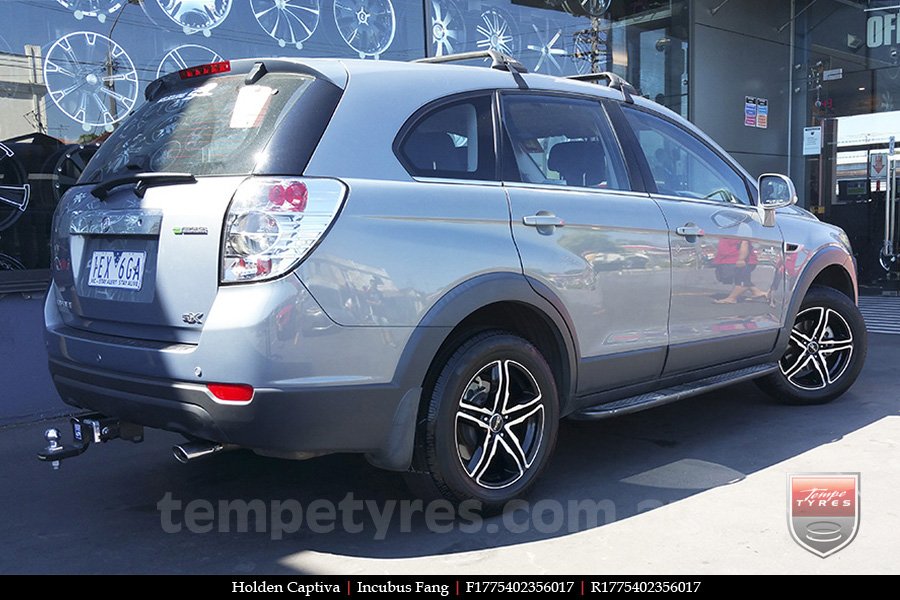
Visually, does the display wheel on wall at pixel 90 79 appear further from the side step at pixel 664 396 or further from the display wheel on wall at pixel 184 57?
the side step at pixel 664 396

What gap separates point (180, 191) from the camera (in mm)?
3082

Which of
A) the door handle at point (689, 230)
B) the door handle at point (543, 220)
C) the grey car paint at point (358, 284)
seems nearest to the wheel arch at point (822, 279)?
the door handle at point (689, 230)

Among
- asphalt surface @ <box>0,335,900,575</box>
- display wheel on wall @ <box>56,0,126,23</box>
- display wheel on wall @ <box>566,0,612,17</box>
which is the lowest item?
asphalt surface @ <box>0,335,900,575</box>

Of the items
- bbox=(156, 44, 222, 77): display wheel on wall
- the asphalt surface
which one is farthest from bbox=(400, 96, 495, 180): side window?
bbox=(156, 44, 222, 77): display wheel on wall

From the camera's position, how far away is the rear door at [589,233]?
11.9 ft

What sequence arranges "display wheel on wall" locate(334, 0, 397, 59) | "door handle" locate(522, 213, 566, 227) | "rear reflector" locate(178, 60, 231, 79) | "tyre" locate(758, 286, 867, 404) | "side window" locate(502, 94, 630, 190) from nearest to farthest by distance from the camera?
"rear reflector" locate(178, 60, 231, 79), "door handle" locate(522, 213, 566, 227), "side window" locate(502, 94, 630, 190), "tyre" locate(758, 286, 867, 404), "display wheel on wall" locate(334, 0, 397, 59)

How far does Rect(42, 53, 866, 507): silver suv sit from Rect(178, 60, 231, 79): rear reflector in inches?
0.8

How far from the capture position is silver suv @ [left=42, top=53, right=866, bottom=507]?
9.54 feet

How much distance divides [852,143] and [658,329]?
376 inches

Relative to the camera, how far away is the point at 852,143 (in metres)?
12.1

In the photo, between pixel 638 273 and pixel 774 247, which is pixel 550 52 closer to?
pixel 774 247

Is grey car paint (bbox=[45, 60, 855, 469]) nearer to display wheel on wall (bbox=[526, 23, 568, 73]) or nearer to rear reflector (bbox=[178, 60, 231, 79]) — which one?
rear reflector (bbox=[178, 60, 231, 79])

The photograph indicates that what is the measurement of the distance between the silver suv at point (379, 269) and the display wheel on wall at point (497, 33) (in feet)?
16.3

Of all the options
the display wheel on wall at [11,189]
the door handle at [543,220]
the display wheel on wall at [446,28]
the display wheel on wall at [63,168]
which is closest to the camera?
the door handle at [543,220]
